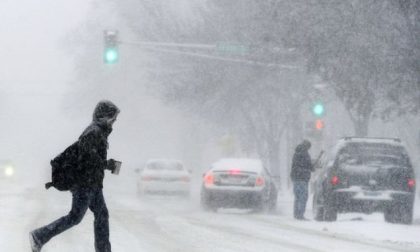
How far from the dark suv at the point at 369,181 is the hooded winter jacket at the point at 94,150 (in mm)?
12316

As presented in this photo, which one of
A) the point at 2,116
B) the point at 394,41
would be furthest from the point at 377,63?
the point at 2,116

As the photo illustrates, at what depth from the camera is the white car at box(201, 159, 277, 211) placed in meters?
27.8

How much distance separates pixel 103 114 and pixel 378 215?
1614cm

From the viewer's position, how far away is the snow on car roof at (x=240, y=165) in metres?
28.4

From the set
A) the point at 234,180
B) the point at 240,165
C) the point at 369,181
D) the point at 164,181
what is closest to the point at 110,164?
the point at 369,181

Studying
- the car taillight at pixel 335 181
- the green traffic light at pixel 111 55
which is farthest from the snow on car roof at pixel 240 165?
the green traffic light at pixel 111 55

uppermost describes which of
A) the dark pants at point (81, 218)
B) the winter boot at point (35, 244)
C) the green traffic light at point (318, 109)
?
the green traffic light at point (318, 109)

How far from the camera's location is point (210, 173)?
2838 cm

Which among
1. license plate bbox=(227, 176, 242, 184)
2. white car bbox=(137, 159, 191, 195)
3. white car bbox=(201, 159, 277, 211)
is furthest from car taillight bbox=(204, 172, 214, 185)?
white car bbox=(137, 159, 191, 195)

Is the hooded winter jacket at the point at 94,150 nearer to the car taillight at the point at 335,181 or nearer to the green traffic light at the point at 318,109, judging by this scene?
the car taillight at the point at 335,181

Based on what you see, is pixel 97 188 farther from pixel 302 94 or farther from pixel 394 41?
pixel 302 94

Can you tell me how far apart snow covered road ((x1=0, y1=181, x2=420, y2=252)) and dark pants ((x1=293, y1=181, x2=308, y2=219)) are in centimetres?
30

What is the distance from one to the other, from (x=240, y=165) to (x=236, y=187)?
0.97 m

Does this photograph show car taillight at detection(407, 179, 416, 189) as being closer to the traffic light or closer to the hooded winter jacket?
the hooded winter jacket
